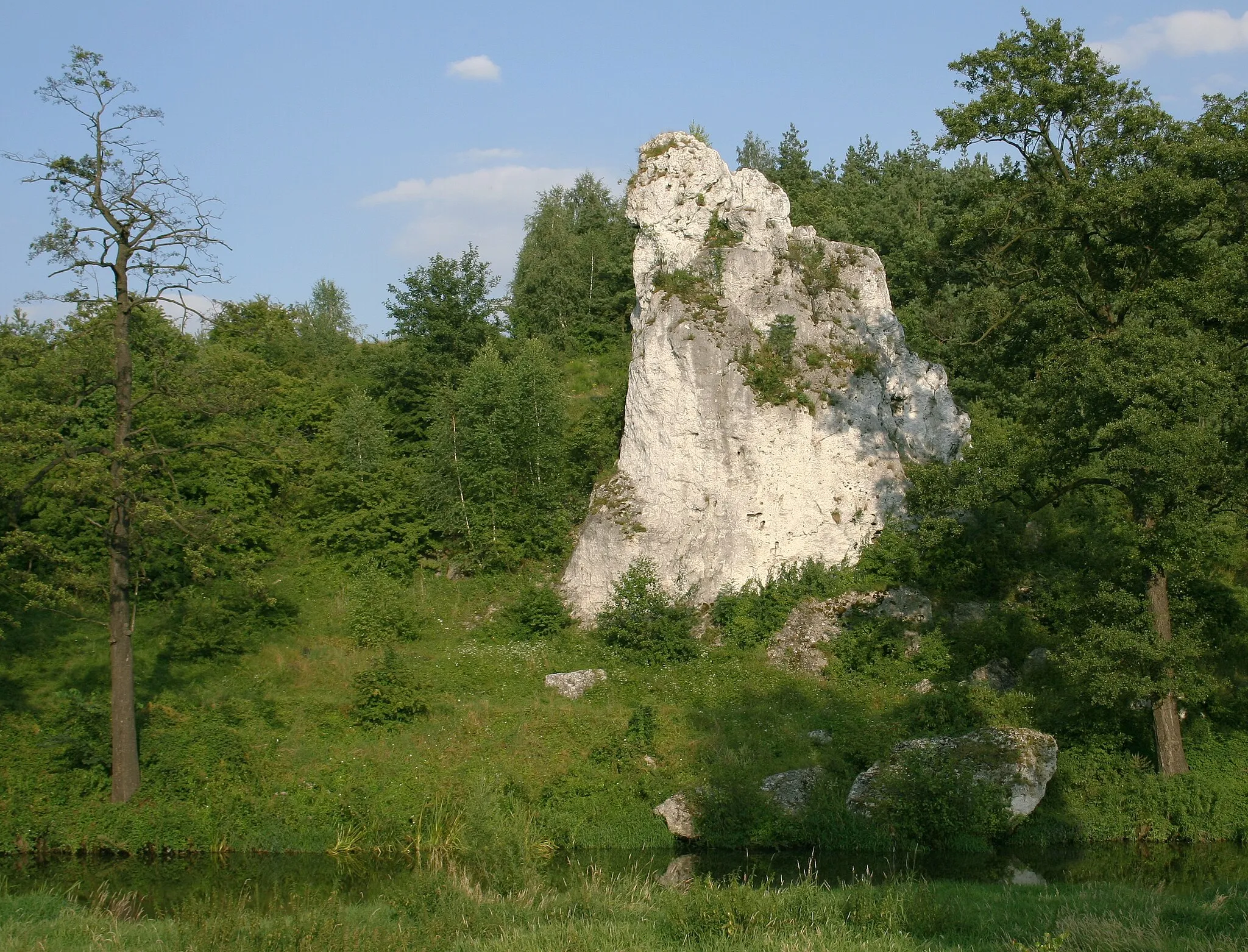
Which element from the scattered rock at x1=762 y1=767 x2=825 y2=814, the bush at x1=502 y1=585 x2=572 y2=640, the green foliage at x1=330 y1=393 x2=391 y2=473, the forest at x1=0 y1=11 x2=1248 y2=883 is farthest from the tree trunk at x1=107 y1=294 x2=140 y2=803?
the green foliage at x1=330 y1=393 x2=391 y2=473

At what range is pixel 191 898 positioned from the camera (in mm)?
10844

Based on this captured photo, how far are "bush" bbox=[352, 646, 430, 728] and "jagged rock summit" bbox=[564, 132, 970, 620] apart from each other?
5.70m

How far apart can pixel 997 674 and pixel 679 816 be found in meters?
8.26

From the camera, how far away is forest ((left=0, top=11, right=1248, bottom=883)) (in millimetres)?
17297

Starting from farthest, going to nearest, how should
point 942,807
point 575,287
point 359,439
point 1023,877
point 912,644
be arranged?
point 575,287 < point 359,439 < point 912,644 < point 942,807 < point 1023,877

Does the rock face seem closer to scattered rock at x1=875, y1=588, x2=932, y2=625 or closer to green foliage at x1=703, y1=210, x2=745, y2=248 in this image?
scattered rock at x1=875, y1=588, x2=932, y2=625

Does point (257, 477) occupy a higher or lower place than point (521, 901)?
higher

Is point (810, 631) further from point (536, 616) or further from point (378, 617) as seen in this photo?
point (378, 617)

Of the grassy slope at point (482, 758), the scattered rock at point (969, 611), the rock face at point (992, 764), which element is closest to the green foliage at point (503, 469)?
the grassy slope at point (482, 758)

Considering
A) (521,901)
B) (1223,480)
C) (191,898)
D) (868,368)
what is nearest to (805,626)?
(868,368)

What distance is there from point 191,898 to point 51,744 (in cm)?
979

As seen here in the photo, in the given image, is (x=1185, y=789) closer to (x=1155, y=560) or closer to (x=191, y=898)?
(x=1155, y=560)

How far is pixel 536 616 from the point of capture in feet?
81.9

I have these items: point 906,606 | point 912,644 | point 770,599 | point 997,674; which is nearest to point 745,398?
point 770,599
